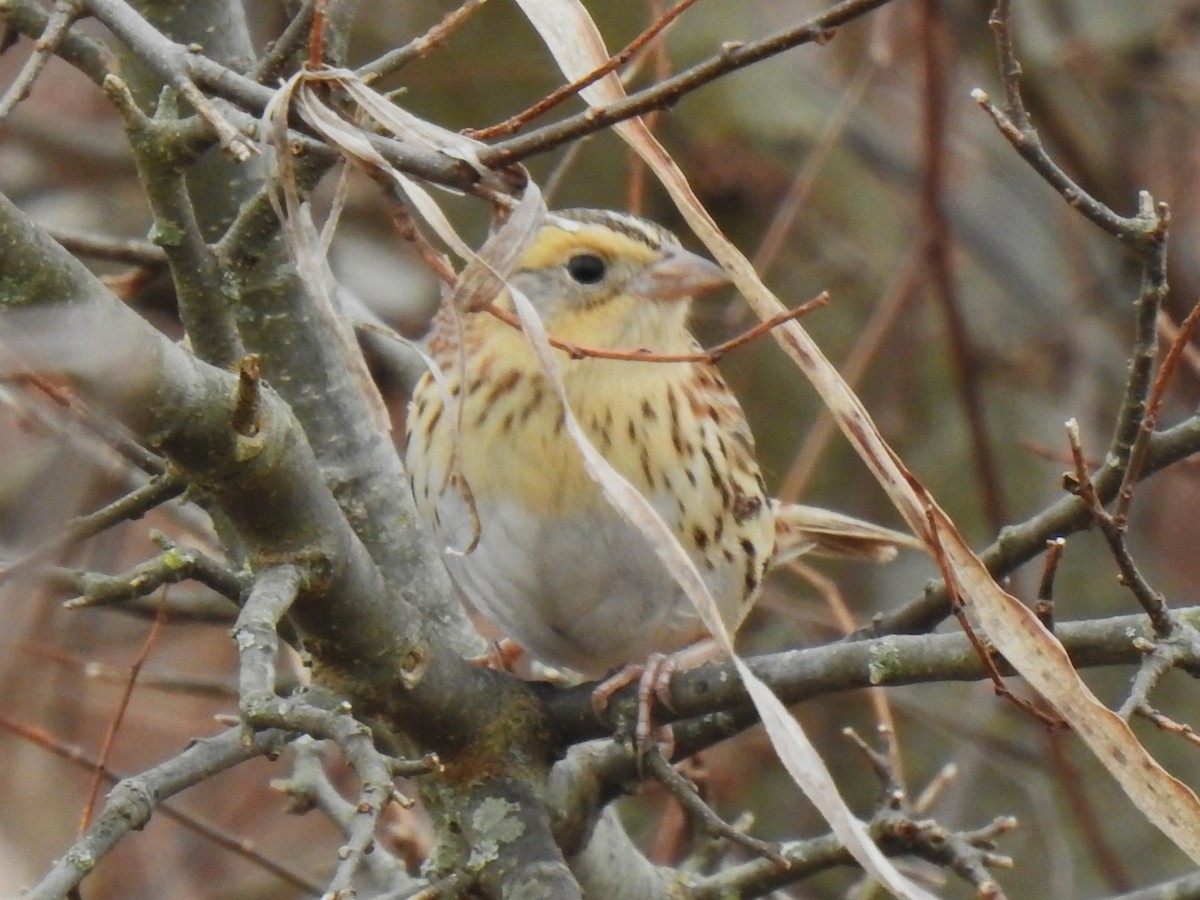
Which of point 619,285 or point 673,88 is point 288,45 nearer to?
point 673,88

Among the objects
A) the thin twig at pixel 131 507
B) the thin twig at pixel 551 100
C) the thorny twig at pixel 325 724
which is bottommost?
the thorny twig at pixel 325 724

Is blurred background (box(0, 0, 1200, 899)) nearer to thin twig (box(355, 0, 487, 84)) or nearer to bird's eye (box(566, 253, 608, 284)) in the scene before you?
bird's eye (box(566, 253, 608, 284))

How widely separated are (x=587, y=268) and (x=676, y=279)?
146mm

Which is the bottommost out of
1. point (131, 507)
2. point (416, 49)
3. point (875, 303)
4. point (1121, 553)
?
point (1121, 553)

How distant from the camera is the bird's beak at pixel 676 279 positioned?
297 centimetres

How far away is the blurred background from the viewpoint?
4555 millimetres

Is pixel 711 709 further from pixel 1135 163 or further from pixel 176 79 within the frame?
pixel 1135 163

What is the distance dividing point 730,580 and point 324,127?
1.55 meters

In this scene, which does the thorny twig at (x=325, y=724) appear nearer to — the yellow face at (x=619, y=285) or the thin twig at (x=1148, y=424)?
the thin twig at (x=1148, y=424)

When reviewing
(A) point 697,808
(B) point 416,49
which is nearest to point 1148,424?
(A) point 697,808

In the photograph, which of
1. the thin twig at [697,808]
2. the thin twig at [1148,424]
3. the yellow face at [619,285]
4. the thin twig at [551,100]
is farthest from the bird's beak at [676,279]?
the thin twig at [551,100]

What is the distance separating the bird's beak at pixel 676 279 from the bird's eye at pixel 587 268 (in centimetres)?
6

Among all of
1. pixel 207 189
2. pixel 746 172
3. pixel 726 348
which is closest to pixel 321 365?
pixel 207 189

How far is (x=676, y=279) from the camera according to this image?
→ 2988mm
